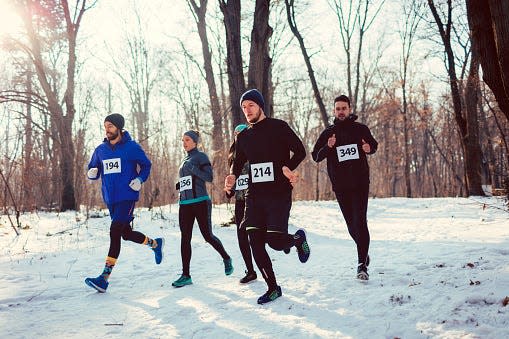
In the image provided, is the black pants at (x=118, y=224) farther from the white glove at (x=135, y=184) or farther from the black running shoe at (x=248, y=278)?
the black running shoe at (x=248, y=278)

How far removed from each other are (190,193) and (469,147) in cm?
1307

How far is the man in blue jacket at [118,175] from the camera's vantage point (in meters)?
4.39

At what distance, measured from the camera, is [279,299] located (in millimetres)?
3611

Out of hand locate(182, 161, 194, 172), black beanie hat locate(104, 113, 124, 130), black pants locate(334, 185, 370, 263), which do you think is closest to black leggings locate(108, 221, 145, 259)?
hand locate(182, 161, 194, 172)

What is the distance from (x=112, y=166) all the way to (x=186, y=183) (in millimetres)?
880

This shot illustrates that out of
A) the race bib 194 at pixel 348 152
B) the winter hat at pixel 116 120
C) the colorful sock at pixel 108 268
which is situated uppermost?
the winter hat at pixel 116 120

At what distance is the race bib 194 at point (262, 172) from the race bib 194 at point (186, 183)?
4.17 ft

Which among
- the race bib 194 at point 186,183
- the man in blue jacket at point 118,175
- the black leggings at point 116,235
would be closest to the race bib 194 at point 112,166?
the man in blue jacket at point 118,175

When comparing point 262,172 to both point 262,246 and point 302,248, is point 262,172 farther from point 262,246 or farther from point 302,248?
point 302,248

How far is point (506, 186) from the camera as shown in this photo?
7910 millimetres

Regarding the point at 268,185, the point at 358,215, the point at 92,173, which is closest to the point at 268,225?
the point at 268,185

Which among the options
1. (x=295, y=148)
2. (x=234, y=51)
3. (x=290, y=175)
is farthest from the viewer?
(x=234, y=51)

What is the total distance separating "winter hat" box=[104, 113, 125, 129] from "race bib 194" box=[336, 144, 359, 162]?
2.61 meters

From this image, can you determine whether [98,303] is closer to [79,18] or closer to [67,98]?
[67,98]
